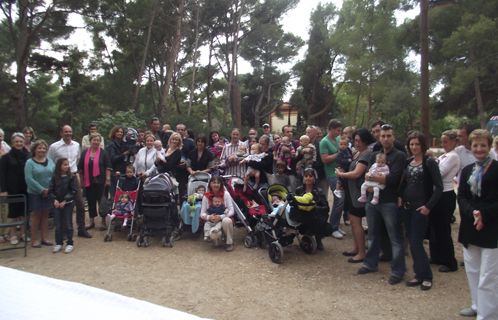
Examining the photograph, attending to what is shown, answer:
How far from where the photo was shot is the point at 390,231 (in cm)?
382

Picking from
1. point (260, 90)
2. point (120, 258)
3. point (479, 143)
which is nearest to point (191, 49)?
point (260, 90)

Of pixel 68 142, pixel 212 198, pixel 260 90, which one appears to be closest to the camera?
pixel 212 198

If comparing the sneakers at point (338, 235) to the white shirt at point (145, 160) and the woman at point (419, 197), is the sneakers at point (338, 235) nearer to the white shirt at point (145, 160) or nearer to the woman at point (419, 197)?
the woman at point (419, 197)

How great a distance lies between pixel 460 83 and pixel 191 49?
19885 millimetres

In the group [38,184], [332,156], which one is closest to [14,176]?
[38,184]

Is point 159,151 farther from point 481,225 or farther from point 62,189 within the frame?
point 481,225

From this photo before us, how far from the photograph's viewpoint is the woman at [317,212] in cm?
455

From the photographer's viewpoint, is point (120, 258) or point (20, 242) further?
point (20, 242)

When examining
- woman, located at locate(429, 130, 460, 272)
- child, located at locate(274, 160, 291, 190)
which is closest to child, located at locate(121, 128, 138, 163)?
child, located at locate(274, 160, 291, 190)

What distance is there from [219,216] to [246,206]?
618 mm

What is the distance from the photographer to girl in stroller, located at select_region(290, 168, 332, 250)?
14.9 feet

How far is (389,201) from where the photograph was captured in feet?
12.4

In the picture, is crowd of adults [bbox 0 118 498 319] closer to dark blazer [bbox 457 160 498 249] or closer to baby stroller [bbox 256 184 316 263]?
dark blazer [bbox 457 160 498 249]

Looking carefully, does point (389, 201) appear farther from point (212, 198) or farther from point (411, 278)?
point (212, 198)
